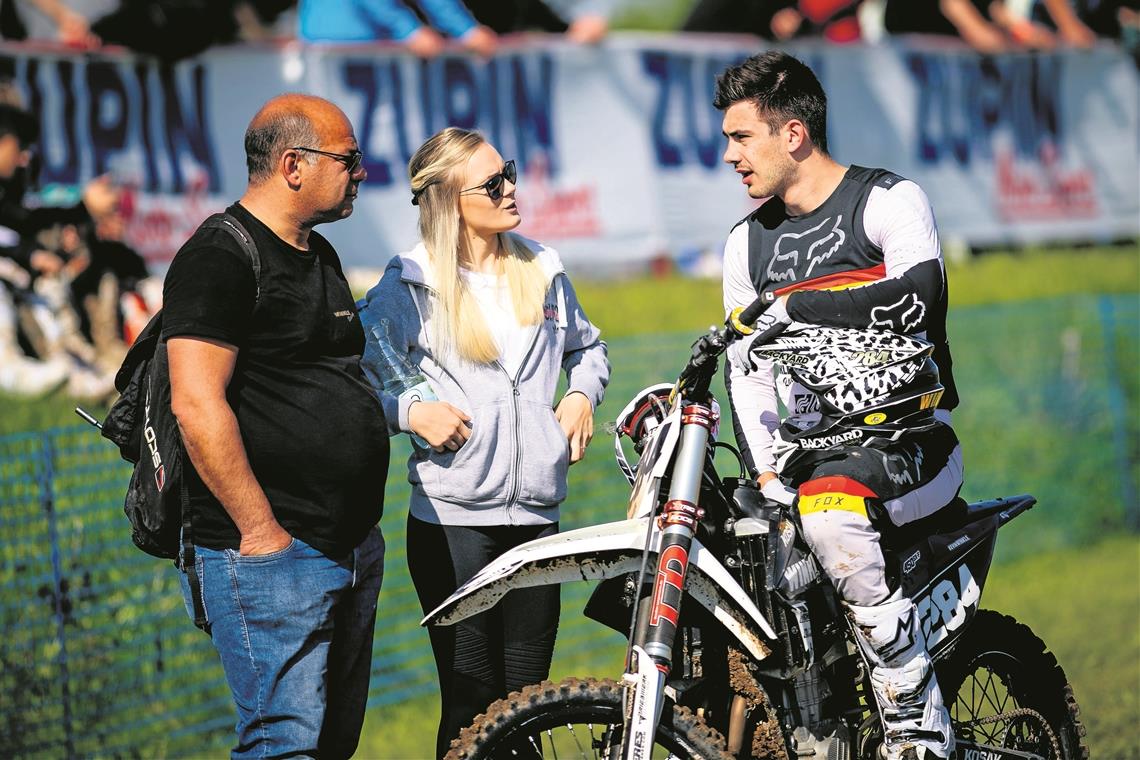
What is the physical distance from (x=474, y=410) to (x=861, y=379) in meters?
1.06

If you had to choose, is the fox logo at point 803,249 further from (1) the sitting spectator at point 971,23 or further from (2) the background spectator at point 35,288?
(1) the sitting spectator at point 971,23

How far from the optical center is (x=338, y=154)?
3.83 metres

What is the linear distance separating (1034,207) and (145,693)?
32.6 feet

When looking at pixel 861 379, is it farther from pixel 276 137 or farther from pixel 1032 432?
pixel 1032 432

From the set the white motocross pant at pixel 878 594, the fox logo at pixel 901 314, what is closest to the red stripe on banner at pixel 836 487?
the white motocross pant at pixel 878 594

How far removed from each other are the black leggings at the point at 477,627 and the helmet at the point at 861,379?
850 millimetres

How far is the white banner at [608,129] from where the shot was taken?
8148 millimetres

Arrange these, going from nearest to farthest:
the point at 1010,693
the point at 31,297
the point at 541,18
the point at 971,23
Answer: the point at 1010,693 < the point at 31,297 < the point at 541,18 < the point at 971,23

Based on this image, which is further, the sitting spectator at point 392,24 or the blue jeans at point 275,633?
the sitting spectator at point 392,24

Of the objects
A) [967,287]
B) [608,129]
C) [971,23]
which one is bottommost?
[967,287]

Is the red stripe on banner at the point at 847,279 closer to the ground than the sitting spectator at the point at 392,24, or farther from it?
closer to the ground

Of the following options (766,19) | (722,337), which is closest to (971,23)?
(766,19)

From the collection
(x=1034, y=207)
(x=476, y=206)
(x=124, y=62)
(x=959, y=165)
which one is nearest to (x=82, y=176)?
(x=124, y=62)

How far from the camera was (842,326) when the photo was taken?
12.7 ft
